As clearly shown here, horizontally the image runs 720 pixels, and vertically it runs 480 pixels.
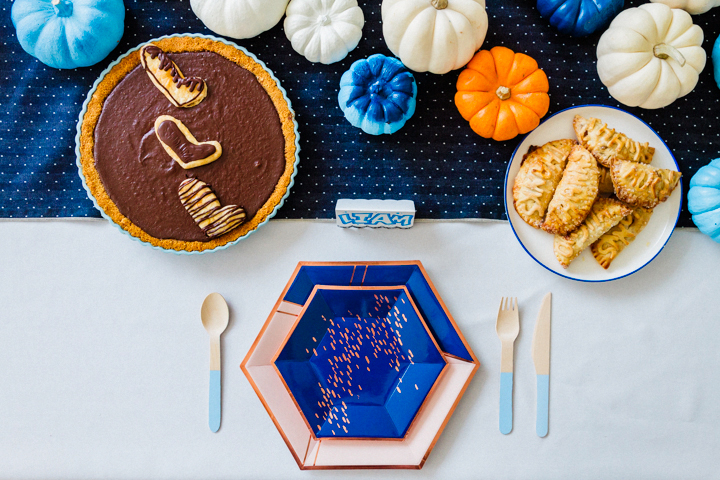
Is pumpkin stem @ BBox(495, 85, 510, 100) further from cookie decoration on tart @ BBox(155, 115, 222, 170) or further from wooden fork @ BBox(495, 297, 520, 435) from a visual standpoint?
cookie decoration on tart @ BBox(155, 115, 222, 170)

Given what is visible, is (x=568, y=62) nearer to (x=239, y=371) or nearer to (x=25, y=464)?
(x=239, y=371)

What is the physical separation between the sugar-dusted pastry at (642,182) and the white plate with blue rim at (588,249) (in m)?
0.08

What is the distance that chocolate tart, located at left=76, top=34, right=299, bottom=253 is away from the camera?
1.69 meters

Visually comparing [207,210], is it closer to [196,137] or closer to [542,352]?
[196,137]

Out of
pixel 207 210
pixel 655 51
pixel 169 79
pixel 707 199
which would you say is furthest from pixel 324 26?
pixel 707 199

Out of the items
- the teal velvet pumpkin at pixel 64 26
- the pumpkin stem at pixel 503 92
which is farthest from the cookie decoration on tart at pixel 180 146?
the pumpkin stem at pixel 503 92

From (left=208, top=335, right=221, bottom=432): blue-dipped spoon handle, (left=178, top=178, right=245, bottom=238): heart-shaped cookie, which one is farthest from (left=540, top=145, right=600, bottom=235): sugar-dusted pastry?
(left=208, top=335, right=221, bottom=432): blue-dipped spoon handle

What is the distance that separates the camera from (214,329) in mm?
1809

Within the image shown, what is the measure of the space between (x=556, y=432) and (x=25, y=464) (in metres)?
2.15

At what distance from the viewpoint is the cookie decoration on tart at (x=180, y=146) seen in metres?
1.69

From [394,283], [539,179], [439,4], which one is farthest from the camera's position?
[394,283]

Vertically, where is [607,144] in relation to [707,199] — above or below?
above

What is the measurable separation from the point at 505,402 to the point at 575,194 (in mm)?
851

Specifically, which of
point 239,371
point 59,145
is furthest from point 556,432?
point 59,145
